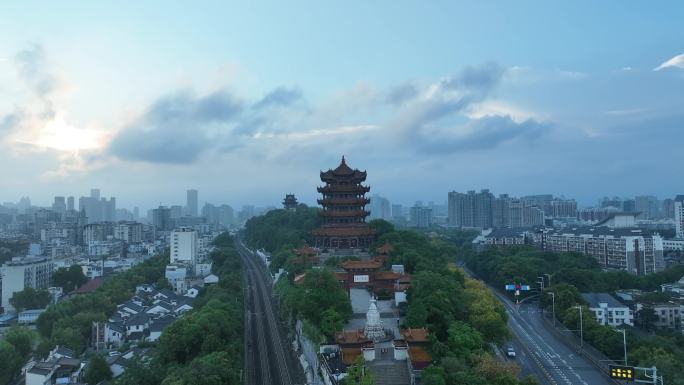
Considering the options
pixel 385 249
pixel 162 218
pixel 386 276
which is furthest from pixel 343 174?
pixel 162 218

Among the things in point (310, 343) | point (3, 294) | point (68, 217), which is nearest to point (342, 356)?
point (310, 343)

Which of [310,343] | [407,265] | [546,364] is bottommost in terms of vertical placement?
[546,364]

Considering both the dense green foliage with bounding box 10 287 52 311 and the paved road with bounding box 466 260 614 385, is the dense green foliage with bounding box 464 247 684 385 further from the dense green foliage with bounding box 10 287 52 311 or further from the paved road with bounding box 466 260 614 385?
the dense green foliage with bounding box 10 287 52 311

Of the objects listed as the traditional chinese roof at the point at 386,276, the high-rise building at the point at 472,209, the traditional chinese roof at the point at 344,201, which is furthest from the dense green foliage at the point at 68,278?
the high-rise building at the point at 472,209

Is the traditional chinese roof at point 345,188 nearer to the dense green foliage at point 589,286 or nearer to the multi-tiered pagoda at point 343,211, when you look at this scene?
the multi-tiered pagoda at point 343,211

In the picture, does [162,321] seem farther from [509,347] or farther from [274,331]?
[509,347]

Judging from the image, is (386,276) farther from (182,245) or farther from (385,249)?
(182,245)
